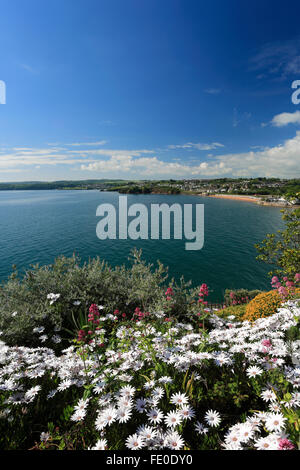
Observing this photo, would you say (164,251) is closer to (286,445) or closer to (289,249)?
(289,249)

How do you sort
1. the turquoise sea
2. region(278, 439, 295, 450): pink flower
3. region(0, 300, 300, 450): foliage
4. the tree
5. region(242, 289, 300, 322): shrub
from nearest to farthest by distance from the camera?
region(278, 439, 295, 450): pink flower → region(0, 300, 300, 450): foliage → region(242, 289, 300, 322): shrub → the tree → the turquoise sea

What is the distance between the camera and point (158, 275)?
7.76 m

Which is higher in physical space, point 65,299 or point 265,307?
point 65,299

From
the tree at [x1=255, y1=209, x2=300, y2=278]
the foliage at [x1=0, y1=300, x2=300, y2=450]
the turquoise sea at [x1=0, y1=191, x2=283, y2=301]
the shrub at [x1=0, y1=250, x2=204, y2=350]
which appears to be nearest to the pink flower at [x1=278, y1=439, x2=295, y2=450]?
the foliage at [x1=0, y1=300, x2=300, y2=450]

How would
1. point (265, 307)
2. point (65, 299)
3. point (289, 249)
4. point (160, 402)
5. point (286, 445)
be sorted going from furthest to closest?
point (289, 249) < point (265, 307) < point (65, 299) < point (160, 402) < point (286, 445)

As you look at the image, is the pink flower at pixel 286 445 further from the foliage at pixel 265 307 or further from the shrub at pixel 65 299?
the foliage at pixel 265 307

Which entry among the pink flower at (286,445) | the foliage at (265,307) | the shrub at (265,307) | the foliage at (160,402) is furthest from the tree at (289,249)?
the pink flower at (286,445)

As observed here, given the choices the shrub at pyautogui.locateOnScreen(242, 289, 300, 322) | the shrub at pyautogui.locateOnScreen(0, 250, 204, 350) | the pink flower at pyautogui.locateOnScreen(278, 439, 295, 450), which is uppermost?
the pink flower at pyautogui.locateOnScreen(278, 439, 295, 450)

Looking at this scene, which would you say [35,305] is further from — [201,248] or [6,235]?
[6,235]

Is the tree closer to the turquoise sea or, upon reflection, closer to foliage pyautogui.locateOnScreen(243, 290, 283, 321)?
foliage pyautogui.locateOnScreen(243, 290, 283, 321)

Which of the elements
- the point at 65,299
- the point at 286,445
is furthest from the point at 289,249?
the point at 65,299

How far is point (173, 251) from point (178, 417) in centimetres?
3196

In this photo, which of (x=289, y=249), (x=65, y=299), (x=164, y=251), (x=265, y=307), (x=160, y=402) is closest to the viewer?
(x=160, y=402)

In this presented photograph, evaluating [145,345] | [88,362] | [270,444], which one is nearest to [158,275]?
[145,345]
